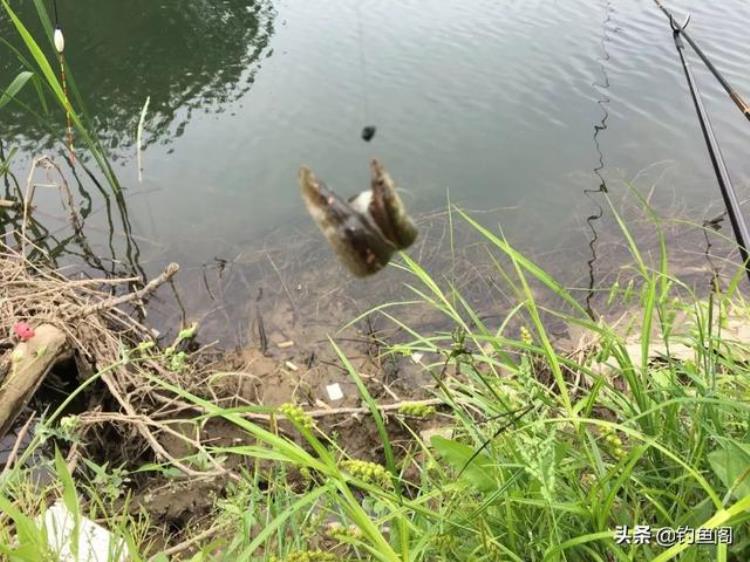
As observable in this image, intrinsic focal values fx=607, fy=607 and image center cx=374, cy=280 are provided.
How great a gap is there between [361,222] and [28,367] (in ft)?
8.56

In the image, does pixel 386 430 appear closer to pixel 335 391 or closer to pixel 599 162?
pixel 335 391

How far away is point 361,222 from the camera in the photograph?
0.74 m

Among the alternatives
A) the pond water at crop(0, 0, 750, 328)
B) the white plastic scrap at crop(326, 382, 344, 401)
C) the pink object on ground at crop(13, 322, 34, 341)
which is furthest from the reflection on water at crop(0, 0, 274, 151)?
the white plastic scrap at crop(326, 382, 344, 401)

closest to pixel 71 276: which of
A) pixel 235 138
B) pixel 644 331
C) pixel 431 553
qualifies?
pixel 235 138

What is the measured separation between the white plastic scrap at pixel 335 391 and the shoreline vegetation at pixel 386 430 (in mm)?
17

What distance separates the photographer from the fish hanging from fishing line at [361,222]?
0.74 m

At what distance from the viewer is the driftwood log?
2.67 m

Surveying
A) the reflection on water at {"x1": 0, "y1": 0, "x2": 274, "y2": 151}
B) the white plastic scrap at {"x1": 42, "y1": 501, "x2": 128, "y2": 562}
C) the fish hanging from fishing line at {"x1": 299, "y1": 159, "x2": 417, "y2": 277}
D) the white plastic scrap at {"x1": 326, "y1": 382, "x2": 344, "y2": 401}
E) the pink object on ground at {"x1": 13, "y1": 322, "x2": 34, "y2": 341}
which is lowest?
the white plastic scrap at {"x1": 326, "y1": 382, "x2": 344, "y2": 401}

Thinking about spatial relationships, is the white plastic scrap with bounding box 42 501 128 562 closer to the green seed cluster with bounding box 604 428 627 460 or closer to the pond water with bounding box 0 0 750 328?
the green seed cluster with bounding box 604 428 627 460

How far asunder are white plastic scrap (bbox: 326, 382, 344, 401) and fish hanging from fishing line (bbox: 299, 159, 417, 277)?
2684mm

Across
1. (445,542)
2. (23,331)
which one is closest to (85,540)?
(23,331)

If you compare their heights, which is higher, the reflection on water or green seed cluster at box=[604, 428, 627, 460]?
green seed cluster at box=[604, 428, 627, 460]

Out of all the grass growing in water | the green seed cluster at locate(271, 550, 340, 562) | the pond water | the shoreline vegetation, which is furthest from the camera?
the pond water

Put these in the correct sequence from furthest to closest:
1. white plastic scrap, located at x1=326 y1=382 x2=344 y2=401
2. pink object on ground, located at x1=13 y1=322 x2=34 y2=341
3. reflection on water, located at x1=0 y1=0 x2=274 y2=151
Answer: reflection on water, located at x1=0 y1=0 x2=274 y2=151, white plastic scrap, located at x1=326 y1=382 x2=344 y2=401, pink object on ground, located at x1=13 y1=322 x2=34 y2=341
